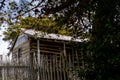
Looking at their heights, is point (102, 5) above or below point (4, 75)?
above

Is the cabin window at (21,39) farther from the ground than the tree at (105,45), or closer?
farther from the ground

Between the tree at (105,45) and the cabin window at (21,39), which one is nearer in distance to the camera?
the tree at (105,45)

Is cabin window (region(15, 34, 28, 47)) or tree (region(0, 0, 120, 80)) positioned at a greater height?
A: cabin window (region(15, 34, 28, 47))

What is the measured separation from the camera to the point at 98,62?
650 cm

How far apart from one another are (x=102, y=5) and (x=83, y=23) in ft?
13.9

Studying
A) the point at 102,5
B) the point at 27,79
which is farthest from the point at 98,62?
the point at 27,79

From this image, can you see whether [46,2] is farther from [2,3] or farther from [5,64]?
[5,64]

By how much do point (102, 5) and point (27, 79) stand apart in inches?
225

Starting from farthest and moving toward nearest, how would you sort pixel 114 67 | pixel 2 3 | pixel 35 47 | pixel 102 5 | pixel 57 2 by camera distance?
1. pixel 35 47
2. pixel 57 2
3. pixel 2 3
4. pixel 102 5
5. pixel 114 67

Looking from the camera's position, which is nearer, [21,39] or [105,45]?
[105,45]

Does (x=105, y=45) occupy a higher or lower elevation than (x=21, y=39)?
lower

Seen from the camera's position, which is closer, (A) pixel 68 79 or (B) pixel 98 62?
(B) pixel 98 62

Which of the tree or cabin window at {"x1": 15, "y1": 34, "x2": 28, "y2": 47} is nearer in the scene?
the tree

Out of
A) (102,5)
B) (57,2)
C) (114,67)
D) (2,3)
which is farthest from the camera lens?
(57,2)
